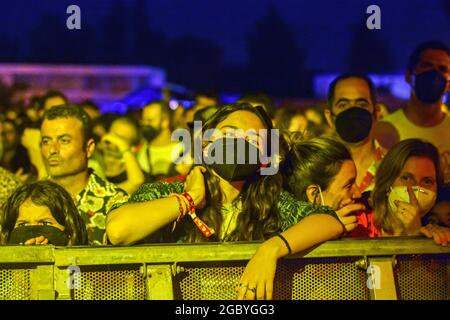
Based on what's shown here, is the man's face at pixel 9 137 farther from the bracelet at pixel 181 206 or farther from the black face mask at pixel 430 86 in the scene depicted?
the bracelet at pixel 181 206

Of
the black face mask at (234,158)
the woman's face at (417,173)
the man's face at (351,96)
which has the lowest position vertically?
the woman's face at (417,173)

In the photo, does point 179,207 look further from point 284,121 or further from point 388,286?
point 284,121

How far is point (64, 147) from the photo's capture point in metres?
6.30

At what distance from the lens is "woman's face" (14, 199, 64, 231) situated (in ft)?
16.0

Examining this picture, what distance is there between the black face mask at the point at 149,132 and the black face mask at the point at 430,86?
3877mm

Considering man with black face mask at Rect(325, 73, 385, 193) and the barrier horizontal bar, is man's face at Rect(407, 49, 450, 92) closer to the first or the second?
man with black face mask at Rect(325, 73, 385, 193)

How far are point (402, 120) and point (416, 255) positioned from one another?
3748mm

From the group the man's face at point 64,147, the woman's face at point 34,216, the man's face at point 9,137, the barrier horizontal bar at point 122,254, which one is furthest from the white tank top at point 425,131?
the barrier horizontal bar at point 122,254

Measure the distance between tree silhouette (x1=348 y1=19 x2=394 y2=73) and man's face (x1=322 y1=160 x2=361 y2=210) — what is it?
4382 cm

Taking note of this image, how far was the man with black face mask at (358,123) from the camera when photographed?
22.5 feet

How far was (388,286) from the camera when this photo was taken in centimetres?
411

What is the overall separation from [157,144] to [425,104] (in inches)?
135

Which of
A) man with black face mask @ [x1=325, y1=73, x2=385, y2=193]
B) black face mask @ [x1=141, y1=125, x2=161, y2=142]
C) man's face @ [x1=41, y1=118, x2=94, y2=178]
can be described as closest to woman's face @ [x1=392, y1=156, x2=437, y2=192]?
man with black face mask @ [x1=325, y1=73, x2=385, y2=193]

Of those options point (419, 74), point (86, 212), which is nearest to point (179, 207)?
point (86, 212)
